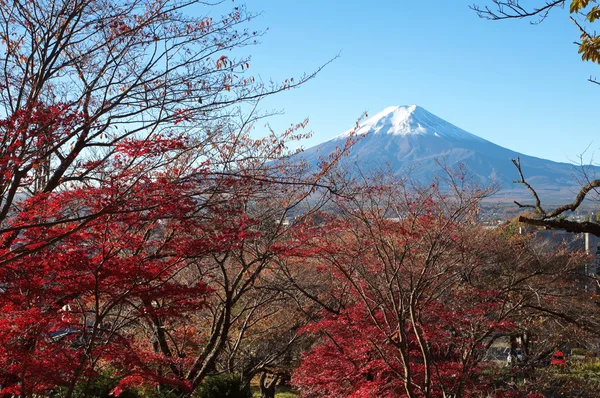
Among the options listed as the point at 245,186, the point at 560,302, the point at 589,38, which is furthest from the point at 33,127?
the point at 560,302

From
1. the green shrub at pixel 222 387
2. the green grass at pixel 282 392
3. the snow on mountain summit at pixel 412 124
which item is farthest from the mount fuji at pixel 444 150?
the green shrub at pixel 222 387

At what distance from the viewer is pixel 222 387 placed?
31.4 ft

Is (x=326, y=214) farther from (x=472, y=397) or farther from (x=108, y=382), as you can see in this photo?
(x=108, y=382)

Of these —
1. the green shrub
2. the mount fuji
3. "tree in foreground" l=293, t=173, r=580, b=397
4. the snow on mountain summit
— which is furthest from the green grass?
the snow on mountain summit

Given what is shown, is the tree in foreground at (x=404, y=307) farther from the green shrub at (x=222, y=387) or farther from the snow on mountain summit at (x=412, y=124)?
the snow on mountain summit at (x=412, y=124)

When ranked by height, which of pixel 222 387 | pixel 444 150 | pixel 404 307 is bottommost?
pixel 222 387

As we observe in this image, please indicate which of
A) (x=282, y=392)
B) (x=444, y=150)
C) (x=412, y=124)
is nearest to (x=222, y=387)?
(x=282, y=392)

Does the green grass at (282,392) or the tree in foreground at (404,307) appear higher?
the tree in foreground at (404,307)

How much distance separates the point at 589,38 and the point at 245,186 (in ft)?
13.0

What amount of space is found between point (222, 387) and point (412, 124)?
5903 inches

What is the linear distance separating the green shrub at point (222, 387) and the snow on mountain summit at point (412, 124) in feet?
438

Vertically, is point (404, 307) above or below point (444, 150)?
below

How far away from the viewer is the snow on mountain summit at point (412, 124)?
14800 centimetres

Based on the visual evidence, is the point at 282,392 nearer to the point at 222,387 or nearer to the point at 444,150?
the point at 222,387
